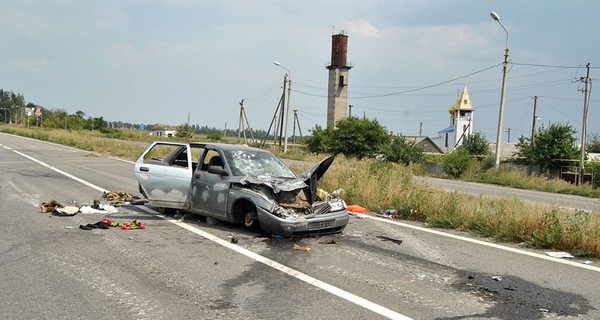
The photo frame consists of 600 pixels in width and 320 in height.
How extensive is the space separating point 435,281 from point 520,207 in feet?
13.5

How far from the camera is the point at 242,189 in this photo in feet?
27.1

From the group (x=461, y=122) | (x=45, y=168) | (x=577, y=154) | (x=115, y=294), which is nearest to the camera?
(x=115, y=294)

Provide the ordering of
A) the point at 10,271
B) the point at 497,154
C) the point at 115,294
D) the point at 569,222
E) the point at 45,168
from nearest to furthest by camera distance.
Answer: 1. the point at 115,294
2. the point at 10,271
3. the point at 569,222
4. the point at 45,168
5. the point at 497,154

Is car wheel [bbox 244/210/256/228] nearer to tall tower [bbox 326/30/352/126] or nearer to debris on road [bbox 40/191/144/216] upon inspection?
debris on road [bbox 40/191/144/216]

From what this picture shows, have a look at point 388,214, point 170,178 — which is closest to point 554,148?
point 388,214

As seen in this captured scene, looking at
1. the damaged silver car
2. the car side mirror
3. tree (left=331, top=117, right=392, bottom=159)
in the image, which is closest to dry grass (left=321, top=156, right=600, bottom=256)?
the damaged silver car

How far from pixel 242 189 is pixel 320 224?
139 cm

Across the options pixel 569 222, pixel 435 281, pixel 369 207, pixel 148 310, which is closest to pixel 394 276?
pixel 435 281

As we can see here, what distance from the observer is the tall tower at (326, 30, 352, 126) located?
269ft

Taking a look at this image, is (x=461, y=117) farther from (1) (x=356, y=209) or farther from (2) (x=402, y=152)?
(1) (x=356, y=209)

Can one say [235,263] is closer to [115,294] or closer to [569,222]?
[115,294]

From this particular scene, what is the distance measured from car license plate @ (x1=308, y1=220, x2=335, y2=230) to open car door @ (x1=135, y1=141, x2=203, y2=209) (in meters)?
2.62

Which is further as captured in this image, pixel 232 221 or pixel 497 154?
pixel 497 154

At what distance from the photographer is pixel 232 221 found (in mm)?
8492
